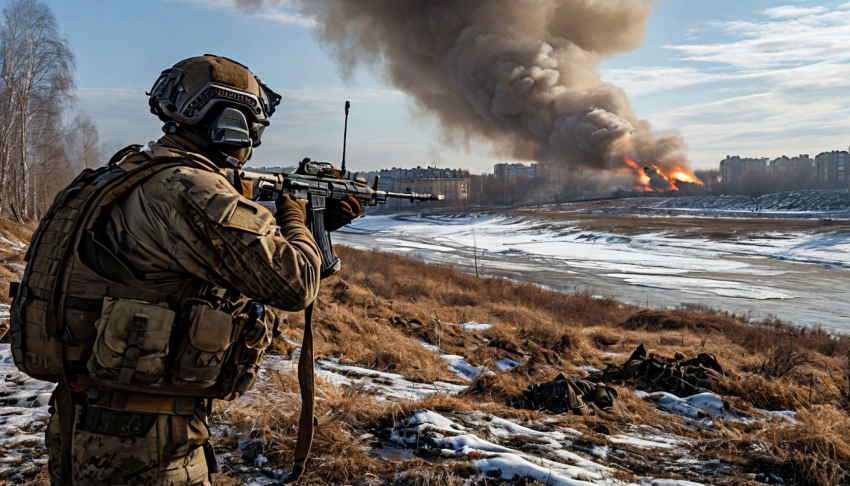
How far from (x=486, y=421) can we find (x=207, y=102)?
3156mm

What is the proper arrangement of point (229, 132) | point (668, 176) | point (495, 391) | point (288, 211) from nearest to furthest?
Result: 1. point (229, 132)
2. point (288, 211)
3. point (495, 391)
4. point (668, 176)

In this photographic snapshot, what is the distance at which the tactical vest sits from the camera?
5.41 ft

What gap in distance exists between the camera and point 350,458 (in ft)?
10.4

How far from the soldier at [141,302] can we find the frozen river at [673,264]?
1522 centimetres

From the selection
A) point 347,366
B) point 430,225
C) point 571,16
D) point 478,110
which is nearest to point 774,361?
point 347,366

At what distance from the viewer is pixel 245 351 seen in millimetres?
1909

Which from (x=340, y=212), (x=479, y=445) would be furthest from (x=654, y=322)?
(x=340, y=212)

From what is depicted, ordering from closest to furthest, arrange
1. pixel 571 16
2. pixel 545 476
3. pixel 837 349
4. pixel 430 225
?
pixel 545 476, pixel 837 349, pixel 571 16, pixel 430 225

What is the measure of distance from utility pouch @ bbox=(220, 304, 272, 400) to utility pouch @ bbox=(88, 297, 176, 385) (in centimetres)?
26

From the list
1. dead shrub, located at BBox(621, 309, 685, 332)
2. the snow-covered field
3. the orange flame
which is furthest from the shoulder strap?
the orange flame

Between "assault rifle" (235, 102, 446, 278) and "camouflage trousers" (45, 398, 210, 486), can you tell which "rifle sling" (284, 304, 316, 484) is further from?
"camouflage trousers" (45, 398, 210, 486)

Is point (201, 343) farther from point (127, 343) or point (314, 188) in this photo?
point (314, 188)

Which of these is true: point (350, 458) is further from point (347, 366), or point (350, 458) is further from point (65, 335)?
point (347, 366)

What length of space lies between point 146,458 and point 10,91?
26.5 m
